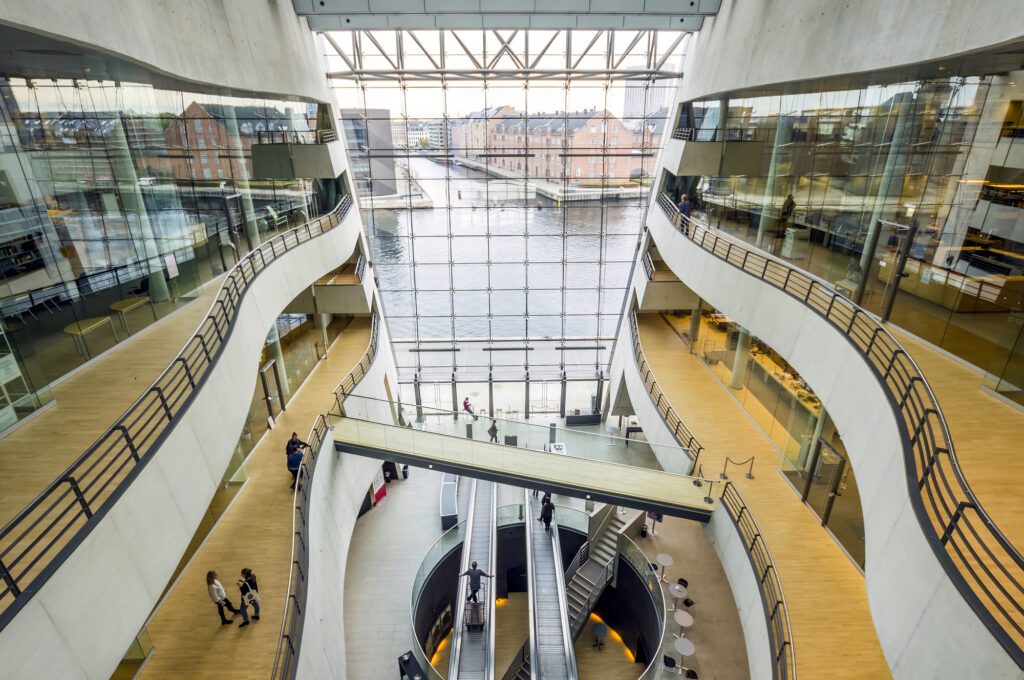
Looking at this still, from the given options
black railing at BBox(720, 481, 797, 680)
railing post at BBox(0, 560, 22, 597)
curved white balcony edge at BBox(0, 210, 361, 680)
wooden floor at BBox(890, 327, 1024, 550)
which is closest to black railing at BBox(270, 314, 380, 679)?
curved white balcony edge at BBox(0, 210, 361, 680)

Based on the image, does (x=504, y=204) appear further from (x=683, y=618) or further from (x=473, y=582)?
(x=683, y=618)

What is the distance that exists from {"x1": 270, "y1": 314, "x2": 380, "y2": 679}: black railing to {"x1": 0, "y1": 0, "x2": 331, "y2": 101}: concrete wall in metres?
7.12

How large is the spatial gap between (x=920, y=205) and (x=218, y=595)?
39.5 ft

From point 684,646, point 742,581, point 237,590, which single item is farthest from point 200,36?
point 684,646

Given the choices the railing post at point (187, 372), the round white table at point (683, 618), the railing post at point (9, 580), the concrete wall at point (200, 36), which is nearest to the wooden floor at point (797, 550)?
the round white table at point (683, 618)

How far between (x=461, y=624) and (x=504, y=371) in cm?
1142

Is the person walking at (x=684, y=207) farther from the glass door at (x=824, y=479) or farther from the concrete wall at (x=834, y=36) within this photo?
the glass door at (x=824, y=479)

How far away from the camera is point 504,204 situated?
2084 cm

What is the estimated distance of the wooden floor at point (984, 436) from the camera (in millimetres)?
5418

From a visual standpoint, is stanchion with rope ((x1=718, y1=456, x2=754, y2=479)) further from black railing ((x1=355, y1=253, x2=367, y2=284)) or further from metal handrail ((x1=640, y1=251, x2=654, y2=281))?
black railing ((x1=355, y1=253, x2=367, y2=284))

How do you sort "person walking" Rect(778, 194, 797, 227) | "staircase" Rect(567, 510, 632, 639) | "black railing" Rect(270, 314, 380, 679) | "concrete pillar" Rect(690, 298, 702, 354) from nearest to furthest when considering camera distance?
"black railing" Rect(270, 314, 380, 679) → "person walking" Rect(778, 194, 797, 227) → "staircase" Rect(567, 510, 632, 639) → "concrete pillar" Rect(690, 298, 702, 354)

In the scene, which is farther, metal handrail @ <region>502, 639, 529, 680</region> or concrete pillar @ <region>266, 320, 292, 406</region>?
concrete pillar @ <region>266, 320, 292, 406</region>

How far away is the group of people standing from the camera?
7.41m

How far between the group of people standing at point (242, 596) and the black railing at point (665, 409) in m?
8.35
